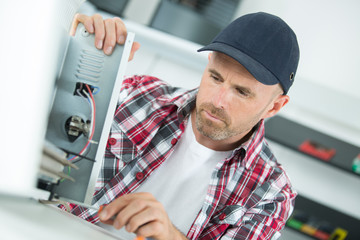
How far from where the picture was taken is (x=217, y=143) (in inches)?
50.1

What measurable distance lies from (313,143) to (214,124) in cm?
129

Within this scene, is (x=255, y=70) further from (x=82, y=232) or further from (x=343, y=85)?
(x=343, y=85)

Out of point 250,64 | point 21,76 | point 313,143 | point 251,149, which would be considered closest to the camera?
point 21,76

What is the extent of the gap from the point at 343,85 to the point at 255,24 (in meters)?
1.38

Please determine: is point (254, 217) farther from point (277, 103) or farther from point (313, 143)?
point (313, 143)

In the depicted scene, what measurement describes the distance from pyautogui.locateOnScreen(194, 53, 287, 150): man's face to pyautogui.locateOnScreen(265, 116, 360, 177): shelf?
39.7 inches

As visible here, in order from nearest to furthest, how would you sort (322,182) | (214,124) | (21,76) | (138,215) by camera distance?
(21,76), (138,215), (214,124), (322,182)

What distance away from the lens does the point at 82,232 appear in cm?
45

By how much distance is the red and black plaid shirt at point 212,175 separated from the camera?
1.17 m

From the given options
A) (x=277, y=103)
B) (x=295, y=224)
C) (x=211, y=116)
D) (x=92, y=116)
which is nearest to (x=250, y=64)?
(x=211, y=116)

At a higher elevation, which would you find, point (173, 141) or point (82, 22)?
point (82, 22)

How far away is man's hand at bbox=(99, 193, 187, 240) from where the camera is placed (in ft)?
2.21

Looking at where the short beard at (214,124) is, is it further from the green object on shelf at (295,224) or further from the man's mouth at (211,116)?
the green object on shelf at (295,224)

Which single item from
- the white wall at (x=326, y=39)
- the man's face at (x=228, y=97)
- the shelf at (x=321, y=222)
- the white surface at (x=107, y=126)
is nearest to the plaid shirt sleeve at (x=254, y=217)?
the man's face at (x=228, y=97)
